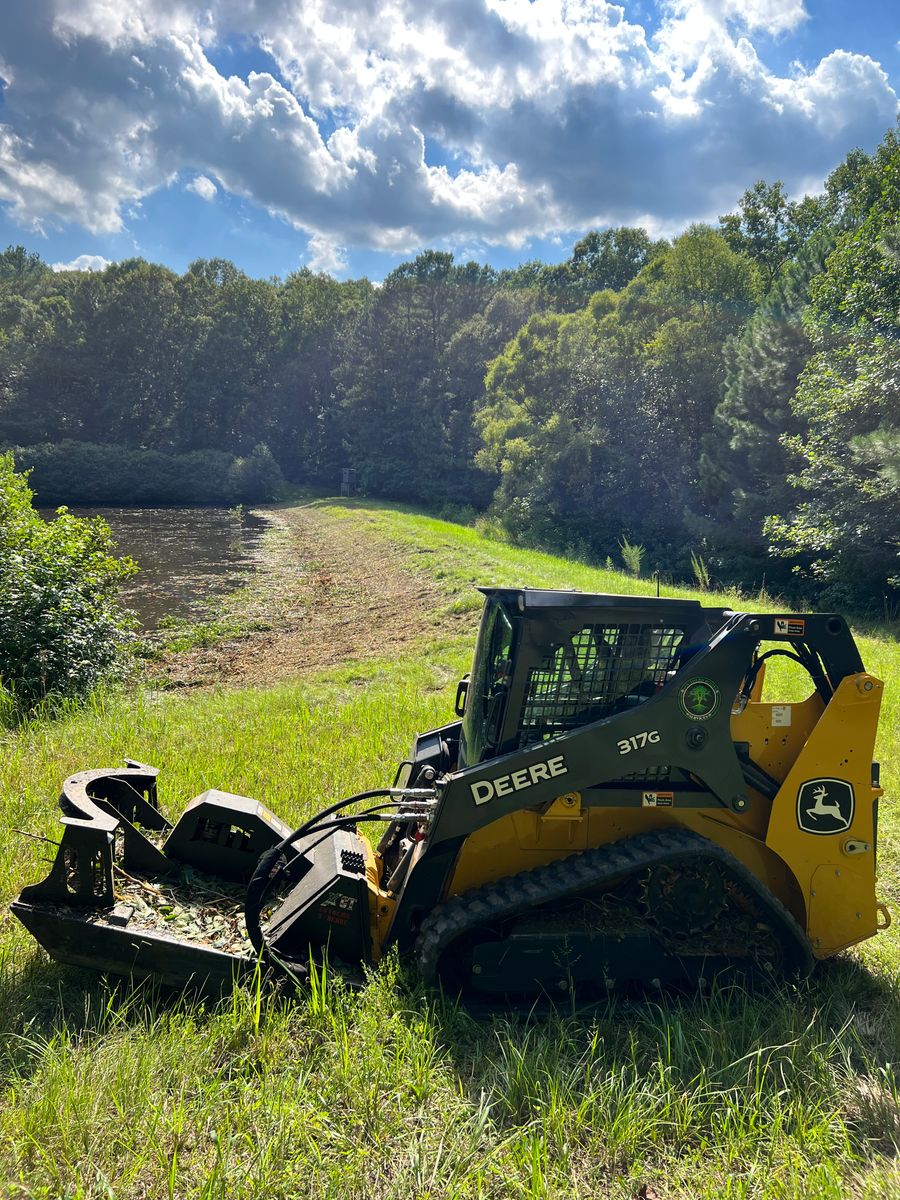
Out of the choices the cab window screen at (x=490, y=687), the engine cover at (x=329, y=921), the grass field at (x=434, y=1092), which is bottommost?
the grass field at (x=434, y=1092)

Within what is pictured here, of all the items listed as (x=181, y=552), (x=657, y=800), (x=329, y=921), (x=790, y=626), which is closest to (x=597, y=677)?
(x=657, y=800)

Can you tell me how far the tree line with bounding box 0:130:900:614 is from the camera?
20.0 m

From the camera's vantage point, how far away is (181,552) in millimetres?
27750

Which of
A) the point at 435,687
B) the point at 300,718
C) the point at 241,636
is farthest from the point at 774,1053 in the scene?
the point at 241,636

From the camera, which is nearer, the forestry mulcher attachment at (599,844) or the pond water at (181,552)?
the forestry mulcher attachment at (599,844)

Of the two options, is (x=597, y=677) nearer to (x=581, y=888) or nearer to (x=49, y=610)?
(x=581, y=888)

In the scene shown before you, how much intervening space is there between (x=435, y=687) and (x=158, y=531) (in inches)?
1121

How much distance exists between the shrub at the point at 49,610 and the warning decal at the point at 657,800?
6.99 meters

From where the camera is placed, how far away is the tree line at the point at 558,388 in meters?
20.0

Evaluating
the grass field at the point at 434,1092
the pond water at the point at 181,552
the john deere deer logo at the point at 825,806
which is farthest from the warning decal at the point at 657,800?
the pond water at the point at 181,552

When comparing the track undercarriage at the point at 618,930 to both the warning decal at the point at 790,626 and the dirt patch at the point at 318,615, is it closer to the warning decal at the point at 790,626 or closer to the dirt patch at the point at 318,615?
the warning decal at the point at 790,626

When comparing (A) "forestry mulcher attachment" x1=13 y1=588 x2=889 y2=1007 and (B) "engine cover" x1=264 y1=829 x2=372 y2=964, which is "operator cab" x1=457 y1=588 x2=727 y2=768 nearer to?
(A) "forestry mulcher attachment" x1=13 y1=588 x2=889 y2=1007

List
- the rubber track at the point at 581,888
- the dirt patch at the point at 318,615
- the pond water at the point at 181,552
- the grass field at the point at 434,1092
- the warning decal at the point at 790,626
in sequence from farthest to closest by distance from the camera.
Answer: the pond water at the point at 181,552
the dirt patch at the point at 318,615
the warning decal at the point at 790,626
the rubber track at the point at 581,888
the grass field at the point at 434,1092

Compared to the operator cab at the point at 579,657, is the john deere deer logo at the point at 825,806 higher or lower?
lower
